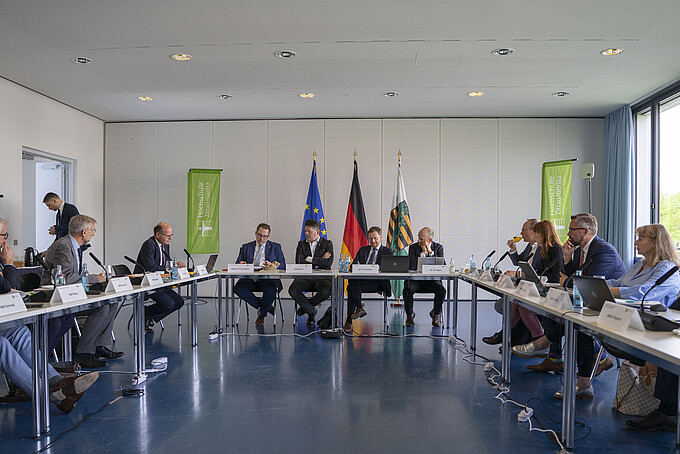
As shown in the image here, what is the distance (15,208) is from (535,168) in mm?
7483

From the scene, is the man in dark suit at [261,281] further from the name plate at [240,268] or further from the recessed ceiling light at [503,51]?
the recessed ceiling light at [503,51]

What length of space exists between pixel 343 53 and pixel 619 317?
3.91m

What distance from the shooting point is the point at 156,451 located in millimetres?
2500

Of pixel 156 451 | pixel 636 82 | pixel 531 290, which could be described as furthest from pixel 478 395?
pixel 636 82

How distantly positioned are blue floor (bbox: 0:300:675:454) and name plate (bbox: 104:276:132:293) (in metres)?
0.70

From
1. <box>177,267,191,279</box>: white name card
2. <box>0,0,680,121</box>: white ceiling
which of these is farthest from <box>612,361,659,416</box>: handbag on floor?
<box>177,267,191,279</box>: white name card

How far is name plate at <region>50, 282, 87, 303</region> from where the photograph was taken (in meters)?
2.91

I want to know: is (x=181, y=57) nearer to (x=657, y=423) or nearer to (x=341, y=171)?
(x=341, y=171)

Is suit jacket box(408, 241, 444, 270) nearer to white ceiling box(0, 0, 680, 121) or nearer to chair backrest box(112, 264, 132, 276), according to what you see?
white ceiling box(0, 0, 680, 121)

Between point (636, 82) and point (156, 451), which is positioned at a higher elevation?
point (636, 82)

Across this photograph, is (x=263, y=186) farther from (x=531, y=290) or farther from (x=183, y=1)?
(x=531, y=290)

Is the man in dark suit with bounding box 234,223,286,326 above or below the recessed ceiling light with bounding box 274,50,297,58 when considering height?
below

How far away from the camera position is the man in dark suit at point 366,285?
5.84 metres

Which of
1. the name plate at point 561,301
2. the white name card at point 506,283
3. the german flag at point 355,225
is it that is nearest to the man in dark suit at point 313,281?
the german flag at point 355,225
